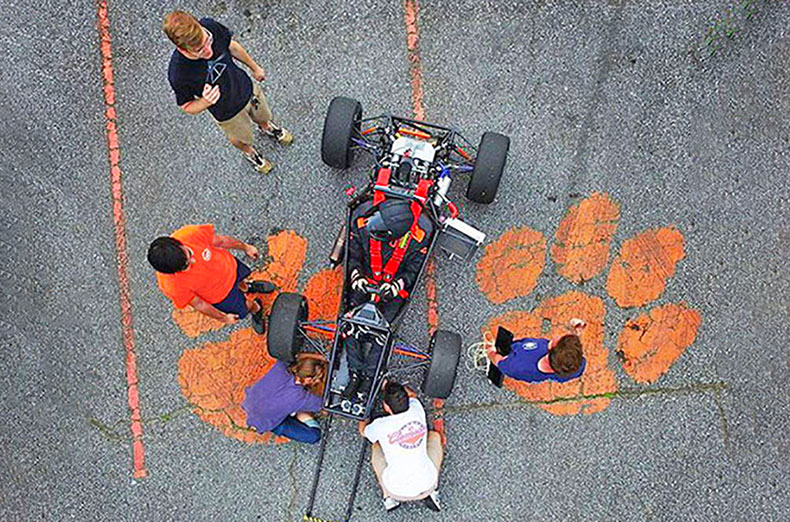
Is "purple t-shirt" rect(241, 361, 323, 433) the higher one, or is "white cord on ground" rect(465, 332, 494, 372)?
"white cord on ground" rect(465, 332, 494, 372)

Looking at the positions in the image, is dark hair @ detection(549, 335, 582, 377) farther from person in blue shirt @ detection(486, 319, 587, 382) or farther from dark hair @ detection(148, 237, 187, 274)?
dark hair @ detection(148, 237, 187, 274)

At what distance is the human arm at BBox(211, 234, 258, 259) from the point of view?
515 centimetres

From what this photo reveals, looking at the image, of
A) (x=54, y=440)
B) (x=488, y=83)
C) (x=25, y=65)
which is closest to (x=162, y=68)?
(x=25, y=65)

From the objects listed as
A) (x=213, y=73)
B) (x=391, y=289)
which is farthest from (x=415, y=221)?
(x=213, y=73)

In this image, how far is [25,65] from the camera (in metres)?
6.21

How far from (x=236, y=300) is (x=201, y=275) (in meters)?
0.66

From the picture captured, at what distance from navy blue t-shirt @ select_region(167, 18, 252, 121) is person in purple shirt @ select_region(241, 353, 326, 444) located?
2114mm

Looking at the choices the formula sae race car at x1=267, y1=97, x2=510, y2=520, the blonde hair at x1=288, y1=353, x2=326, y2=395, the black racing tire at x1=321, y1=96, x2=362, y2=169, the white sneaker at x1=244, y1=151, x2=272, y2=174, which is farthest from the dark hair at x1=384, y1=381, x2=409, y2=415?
the white sneaker at x1=244, y1=151, x2=272, y2=174

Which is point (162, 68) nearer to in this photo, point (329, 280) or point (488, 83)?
point (329, 280)

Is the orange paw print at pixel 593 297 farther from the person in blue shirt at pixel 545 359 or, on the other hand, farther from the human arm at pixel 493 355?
the person in blue shirt at pixel 545 359

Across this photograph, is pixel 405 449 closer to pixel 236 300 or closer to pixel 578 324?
pixel 578 324

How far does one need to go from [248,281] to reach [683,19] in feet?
15.2

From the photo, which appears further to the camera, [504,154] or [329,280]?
[329,280]

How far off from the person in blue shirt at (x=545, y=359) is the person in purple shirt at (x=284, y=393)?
1.54m
